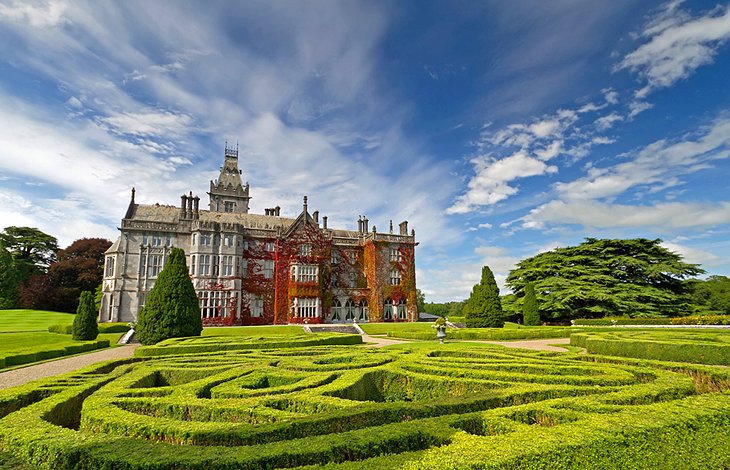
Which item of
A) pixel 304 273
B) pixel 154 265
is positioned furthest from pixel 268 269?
pixel 154 265

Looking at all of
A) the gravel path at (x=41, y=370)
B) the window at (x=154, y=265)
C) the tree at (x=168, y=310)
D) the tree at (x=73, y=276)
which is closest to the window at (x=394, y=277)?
the window at (x=154, y=265)

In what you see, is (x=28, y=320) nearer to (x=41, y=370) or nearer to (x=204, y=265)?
(x=204, y=265)

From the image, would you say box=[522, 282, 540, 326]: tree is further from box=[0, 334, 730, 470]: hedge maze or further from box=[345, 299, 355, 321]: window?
box=[0, 334, 730, 470]: hedge maze

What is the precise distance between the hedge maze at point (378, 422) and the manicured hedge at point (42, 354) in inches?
402

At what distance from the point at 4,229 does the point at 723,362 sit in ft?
264

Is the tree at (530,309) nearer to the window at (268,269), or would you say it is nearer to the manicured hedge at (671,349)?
the manicured hedge at (671,349)

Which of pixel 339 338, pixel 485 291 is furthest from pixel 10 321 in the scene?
pixel 485 291

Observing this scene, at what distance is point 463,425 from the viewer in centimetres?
539

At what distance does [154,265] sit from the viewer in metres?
40.6

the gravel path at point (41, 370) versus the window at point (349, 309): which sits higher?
the window at point (349, 309)

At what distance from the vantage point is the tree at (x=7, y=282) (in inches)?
1991

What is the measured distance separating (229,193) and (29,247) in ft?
109

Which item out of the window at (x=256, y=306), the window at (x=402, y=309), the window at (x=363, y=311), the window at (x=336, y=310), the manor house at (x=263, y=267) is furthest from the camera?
the window at (x=402, y=309)

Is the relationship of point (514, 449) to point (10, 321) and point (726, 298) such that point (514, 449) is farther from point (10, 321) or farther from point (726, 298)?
point (726, 298)
